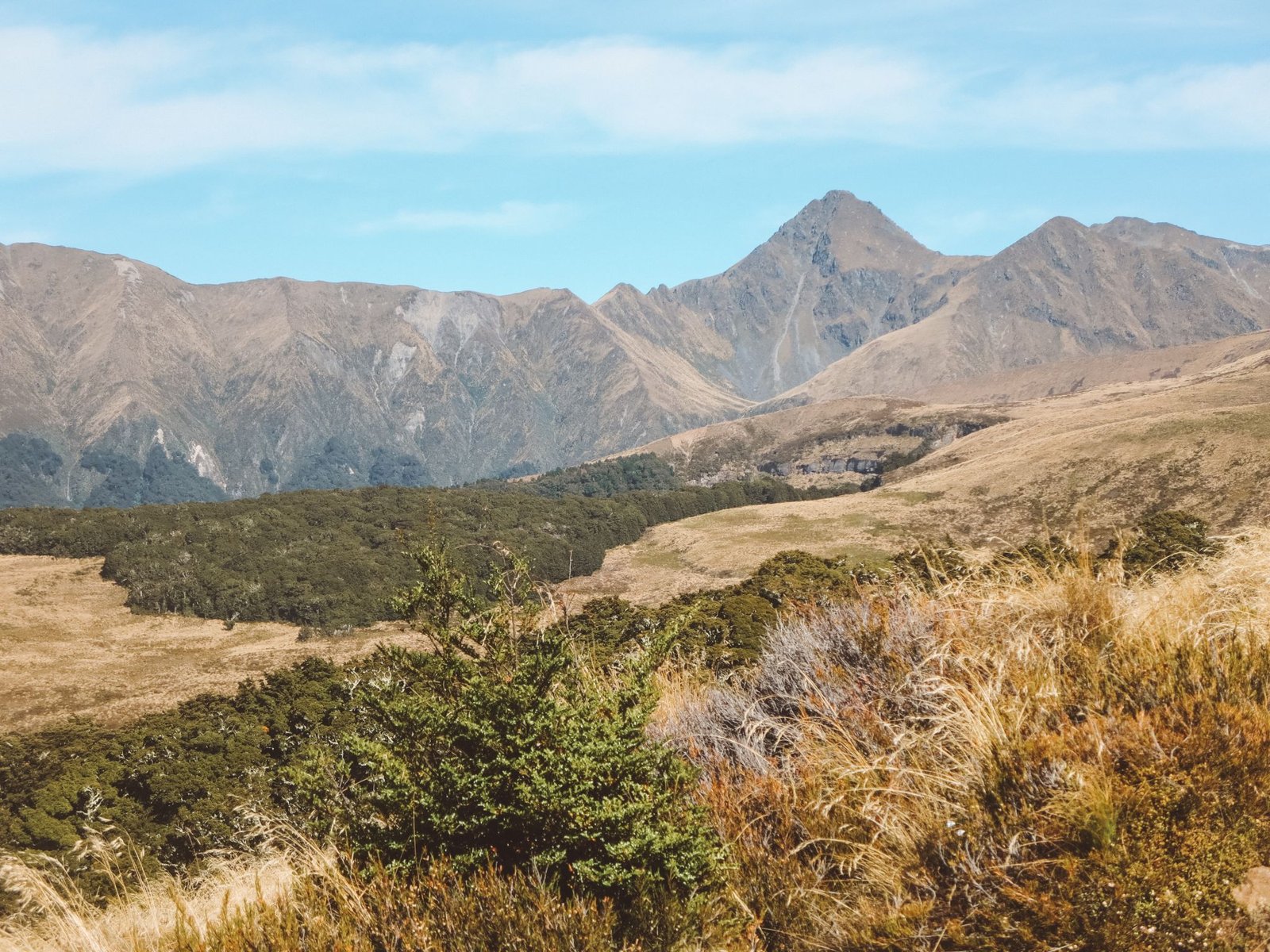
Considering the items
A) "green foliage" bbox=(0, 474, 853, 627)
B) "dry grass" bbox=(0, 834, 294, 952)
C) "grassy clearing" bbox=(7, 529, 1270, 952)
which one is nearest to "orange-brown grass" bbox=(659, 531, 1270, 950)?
"grassy clearing" bbox=(7, 529, 1270, 952)

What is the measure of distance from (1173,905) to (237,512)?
137m

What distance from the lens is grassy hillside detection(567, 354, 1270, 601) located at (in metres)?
75.8

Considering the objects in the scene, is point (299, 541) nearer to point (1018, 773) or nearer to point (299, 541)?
point (299, 541)

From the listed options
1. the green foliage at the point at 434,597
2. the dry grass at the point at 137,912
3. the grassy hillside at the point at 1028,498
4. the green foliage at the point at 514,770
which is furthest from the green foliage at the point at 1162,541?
the grassy hillside at the point at 1028,498

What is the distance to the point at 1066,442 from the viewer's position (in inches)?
3873

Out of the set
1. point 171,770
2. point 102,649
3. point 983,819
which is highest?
point 983,819

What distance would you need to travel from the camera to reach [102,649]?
7331cm

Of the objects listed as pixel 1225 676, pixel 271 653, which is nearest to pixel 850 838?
pixel 1225 676

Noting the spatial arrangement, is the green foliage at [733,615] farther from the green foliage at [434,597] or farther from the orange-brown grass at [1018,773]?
the green foliage at [434,597]

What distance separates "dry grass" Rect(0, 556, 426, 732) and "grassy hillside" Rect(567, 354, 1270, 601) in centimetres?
3294

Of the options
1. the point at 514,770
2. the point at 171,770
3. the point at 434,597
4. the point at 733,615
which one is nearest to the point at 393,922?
the point at 514,770

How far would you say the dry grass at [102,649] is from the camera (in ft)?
168

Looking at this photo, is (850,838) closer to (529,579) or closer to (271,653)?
(529,579)

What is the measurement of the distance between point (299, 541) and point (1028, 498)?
95.3m
